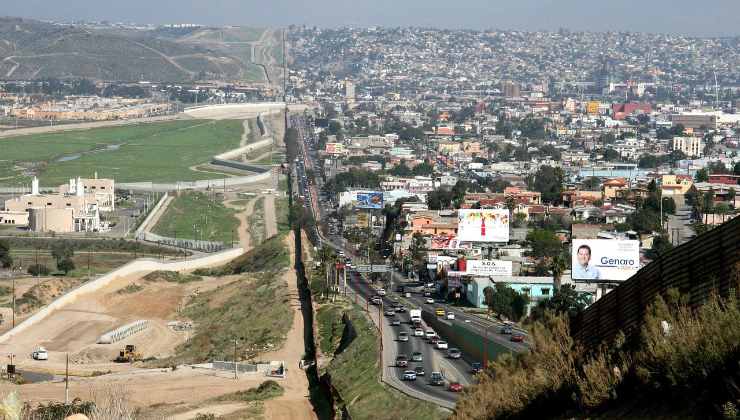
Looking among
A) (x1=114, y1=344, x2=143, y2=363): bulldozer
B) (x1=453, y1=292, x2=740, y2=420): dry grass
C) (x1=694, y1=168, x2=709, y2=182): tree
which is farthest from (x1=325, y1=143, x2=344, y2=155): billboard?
(x1=453, y1=292, x2=740, y2=420): dry grass

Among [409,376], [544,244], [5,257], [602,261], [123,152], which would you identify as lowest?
[123,152]

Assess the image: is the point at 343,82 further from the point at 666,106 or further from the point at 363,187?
the point at 363,187

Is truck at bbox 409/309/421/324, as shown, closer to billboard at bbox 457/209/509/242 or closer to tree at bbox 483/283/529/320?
tree at bbox 483/283/529/320

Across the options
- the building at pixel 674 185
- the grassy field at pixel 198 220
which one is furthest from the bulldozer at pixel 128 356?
the building at pixel 674 185

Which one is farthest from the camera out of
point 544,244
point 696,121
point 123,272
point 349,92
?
point 349,92

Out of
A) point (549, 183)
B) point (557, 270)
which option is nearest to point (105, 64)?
point (549, 183)

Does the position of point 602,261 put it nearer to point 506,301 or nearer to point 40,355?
point 506,301

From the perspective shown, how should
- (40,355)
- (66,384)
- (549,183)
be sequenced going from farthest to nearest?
(549,183), (40,355), (66,384)
